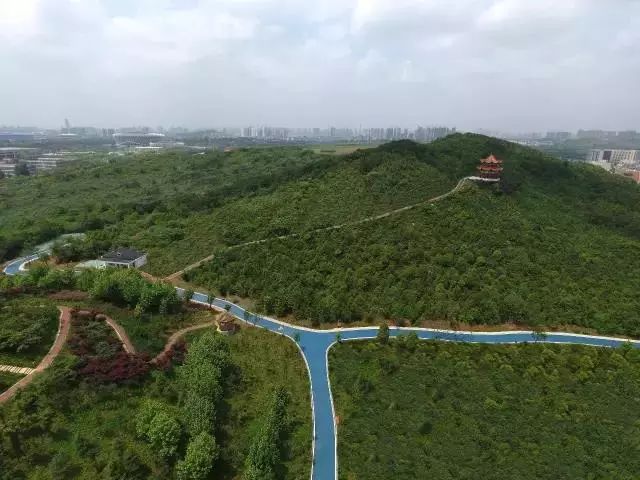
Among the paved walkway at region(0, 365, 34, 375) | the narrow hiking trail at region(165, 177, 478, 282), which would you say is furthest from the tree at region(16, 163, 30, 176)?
the paved walkway at region(0, 365, 34, 375)

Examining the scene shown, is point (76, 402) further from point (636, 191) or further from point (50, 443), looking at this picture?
point (636, 191)

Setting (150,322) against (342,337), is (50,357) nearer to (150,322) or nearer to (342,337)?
(150,322)

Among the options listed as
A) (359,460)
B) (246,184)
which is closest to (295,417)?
(359,460)

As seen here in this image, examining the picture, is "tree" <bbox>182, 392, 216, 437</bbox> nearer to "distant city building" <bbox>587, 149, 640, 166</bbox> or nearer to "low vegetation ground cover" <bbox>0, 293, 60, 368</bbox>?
"low vegetation ground cover" <bbox>0, 293, 60, 368</bbox>

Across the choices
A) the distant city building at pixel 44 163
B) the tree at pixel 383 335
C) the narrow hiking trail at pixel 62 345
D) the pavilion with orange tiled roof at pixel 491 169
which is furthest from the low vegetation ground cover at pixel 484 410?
the distant city building at pixel 44 163

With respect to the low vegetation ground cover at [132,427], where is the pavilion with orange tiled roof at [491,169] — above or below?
above

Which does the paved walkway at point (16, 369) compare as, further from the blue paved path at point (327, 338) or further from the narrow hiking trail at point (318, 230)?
the narrow hiking trail at point (318, 230)
